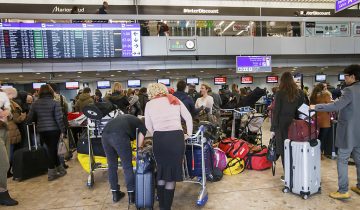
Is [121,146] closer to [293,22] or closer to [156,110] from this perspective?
[156,110]

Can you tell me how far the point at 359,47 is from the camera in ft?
34.1

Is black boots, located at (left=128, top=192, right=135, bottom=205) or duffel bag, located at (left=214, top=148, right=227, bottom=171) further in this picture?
duffel bag, located at (left=214, top=148, right=227, bottom=171)

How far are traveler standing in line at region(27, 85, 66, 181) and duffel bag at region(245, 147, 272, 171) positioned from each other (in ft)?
10.4

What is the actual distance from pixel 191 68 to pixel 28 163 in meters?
6.73

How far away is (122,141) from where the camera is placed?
3318mm

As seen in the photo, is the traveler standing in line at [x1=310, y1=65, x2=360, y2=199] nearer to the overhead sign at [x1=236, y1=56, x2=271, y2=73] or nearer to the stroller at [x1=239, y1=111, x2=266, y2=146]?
the stroller at [x1=239, y1=111, x2=266, y2=146]

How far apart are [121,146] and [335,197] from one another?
2681mm

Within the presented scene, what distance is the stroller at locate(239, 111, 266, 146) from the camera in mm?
5965

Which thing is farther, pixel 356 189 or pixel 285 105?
pixel 285 105

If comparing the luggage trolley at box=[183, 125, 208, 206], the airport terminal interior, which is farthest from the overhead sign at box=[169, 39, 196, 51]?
the luggage trolley at box=[183, 125, 208, 206]

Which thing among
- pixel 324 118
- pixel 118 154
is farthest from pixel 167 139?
pixel 324 118

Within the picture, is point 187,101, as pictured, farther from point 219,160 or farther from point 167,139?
point 167,139

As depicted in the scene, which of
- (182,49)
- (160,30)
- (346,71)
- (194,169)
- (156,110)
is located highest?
(160,30)

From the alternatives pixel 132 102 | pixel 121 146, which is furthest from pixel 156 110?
pixel 132 102
